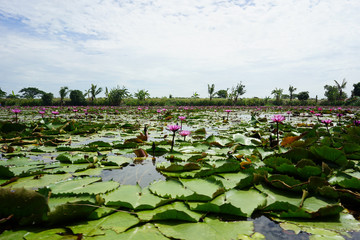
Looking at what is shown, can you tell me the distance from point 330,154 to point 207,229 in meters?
1.62

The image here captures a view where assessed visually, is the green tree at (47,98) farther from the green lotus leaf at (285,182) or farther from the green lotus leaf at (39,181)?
the green lotus leaf at (285,182)

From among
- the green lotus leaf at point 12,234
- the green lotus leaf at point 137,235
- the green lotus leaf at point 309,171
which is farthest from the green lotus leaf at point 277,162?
the green lotus leaf at point 12,234

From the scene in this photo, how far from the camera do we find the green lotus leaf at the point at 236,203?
1.14m

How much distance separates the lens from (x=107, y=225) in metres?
1.05

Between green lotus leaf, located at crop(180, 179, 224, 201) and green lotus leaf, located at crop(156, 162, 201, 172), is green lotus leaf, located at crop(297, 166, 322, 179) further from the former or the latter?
green lotus leaf, located at crop(156, 162, 201, 172)

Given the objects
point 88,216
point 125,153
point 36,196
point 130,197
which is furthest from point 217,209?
point 125,153

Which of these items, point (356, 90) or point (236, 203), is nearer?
point (236, 203)

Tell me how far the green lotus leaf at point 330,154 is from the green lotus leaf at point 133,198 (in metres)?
1.63

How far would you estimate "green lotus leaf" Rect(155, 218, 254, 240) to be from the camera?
96 cm

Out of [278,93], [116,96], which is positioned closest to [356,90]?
[278,93]

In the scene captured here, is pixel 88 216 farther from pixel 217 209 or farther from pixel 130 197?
pixel 217 209

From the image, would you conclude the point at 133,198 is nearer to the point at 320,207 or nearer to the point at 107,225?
the point at 107,225

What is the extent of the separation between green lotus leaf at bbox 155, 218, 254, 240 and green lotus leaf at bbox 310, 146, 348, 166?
50.4 inches

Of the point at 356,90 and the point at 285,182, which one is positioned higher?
the point at 356,90
